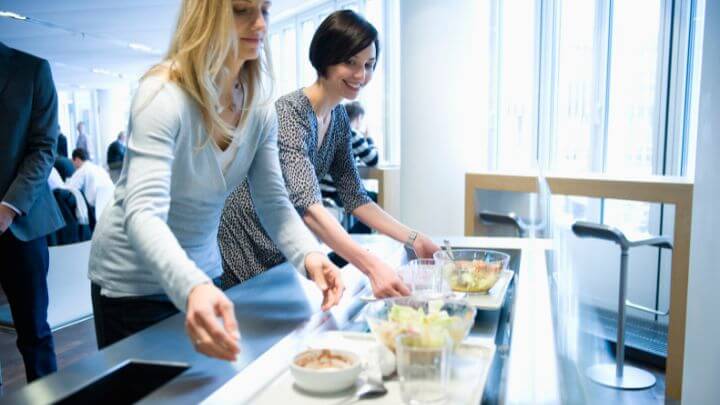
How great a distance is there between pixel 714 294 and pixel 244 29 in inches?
56.9

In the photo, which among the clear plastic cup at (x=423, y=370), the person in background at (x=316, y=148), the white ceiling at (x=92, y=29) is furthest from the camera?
the white ceiling at (x=92, y=29)

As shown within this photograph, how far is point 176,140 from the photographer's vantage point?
966mm

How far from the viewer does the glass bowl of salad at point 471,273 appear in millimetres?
1122

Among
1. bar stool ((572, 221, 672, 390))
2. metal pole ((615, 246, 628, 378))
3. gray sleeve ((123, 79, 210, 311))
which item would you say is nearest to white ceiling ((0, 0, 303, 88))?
bar stool ((572, 221, 672, 390))

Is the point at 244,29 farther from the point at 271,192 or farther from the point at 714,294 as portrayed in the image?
the point at 714,294

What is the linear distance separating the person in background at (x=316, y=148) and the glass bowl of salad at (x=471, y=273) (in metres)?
0.29

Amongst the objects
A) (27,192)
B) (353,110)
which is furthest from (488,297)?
(353,110)

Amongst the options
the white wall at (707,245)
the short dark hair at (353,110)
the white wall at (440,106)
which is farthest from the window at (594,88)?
the white wall at (707,245)

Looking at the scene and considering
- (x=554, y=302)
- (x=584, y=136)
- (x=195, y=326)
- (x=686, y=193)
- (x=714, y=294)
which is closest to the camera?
(x=195, y=326)

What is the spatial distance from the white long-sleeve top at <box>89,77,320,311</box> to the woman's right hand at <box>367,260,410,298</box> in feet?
0.53

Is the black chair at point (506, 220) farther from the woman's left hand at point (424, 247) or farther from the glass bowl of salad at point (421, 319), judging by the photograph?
the glass bowl of salad at point (421, 319)

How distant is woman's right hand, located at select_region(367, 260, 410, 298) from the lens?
106 cm

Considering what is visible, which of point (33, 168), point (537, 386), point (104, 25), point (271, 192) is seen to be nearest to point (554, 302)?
point (537, 386)

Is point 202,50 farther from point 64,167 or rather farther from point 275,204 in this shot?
point 64,167
